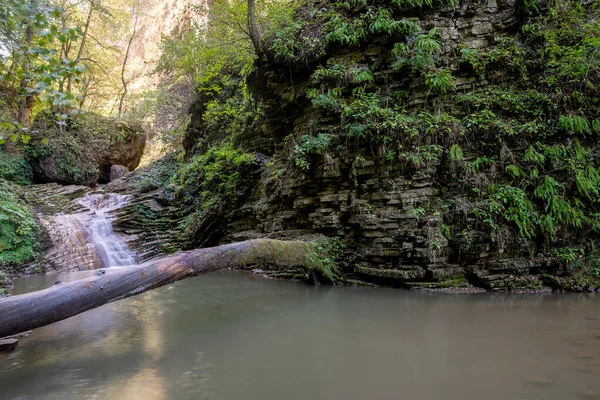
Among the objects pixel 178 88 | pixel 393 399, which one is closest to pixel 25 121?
pixel 178 88

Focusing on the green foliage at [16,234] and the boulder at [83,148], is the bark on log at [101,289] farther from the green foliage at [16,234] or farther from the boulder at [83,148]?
the boulder at [83,148]

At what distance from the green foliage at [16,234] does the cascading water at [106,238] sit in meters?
1.60

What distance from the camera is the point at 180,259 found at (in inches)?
174

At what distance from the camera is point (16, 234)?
30.6ft

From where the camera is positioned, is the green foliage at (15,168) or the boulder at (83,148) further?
the boulder at (83,148)

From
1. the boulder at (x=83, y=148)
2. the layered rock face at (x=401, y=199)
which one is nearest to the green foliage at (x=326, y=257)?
the layered rock face at (x=401, y=199)

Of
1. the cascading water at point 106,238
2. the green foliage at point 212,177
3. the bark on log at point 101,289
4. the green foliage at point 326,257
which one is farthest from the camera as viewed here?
the green foliage at point 212,177

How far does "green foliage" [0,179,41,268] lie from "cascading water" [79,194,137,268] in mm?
1600

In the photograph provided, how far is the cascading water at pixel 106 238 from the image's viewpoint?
10.7 metres

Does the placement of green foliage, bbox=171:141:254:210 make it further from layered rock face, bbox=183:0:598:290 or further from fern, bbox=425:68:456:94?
fern, bbox=425:68:456:94

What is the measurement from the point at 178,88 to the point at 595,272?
19809mm

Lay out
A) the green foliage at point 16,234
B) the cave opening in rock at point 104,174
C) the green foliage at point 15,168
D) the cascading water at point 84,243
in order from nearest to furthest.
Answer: the green foliage at point 16,234 < the cascading water at point 84,243 < the green foliage at point 15,168 < the cave opening in rock at point 104,174

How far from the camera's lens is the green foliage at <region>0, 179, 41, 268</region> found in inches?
356

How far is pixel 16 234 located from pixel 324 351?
10.1 meters
